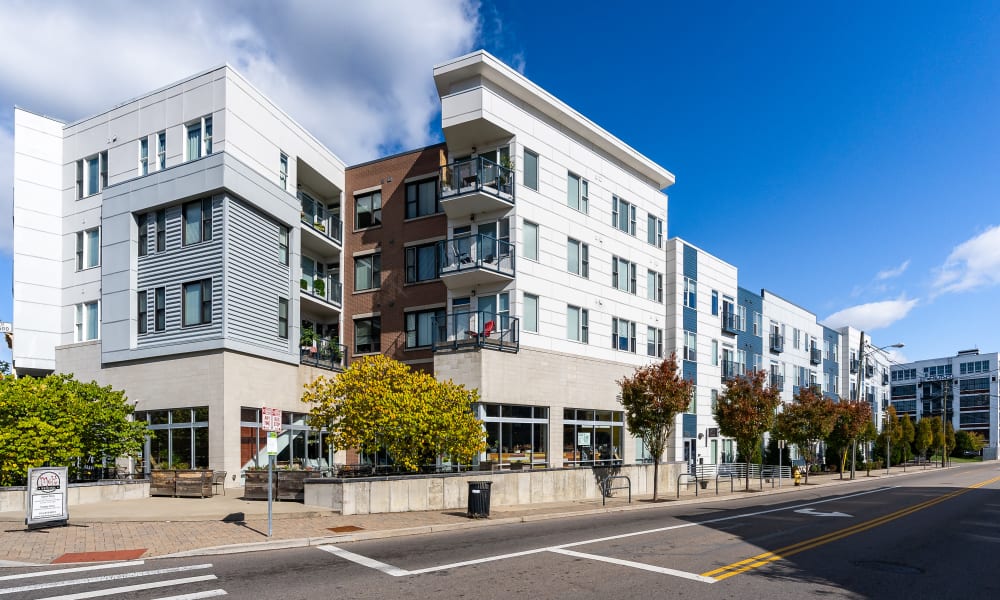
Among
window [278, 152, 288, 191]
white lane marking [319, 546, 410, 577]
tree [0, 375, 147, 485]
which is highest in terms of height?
window [278, 152, 288, 191]

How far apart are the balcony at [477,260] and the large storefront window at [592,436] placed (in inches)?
288

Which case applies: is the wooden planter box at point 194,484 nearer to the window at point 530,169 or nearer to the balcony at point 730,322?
the window at point 530,169

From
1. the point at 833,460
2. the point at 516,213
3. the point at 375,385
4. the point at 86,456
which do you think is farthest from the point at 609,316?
the point at 833,460

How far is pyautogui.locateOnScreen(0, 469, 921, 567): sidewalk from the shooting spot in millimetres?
12875

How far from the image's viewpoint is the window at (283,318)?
2896 cm

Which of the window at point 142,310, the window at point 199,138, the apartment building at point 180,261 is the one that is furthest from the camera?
the window at point 142,310

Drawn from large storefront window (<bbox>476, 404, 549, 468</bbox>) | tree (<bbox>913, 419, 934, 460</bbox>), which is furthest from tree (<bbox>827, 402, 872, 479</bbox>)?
tree (<bbox>913, 419, 934, 460</bbox>)

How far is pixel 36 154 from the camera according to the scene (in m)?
30.9

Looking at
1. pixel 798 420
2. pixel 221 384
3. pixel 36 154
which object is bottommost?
pixel 798 420

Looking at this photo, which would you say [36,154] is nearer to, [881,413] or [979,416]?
[881,413]

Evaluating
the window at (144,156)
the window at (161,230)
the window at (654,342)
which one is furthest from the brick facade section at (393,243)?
the window at (654,342)

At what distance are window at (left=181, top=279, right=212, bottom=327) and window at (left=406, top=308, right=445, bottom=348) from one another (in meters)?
9.48

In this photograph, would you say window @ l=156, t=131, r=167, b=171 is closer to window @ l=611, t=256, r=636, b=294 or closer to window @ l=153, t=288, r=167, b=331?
window @ l=153, t=288, r=167, b=331

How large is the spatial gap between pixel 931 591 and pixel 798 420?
3075 cm
